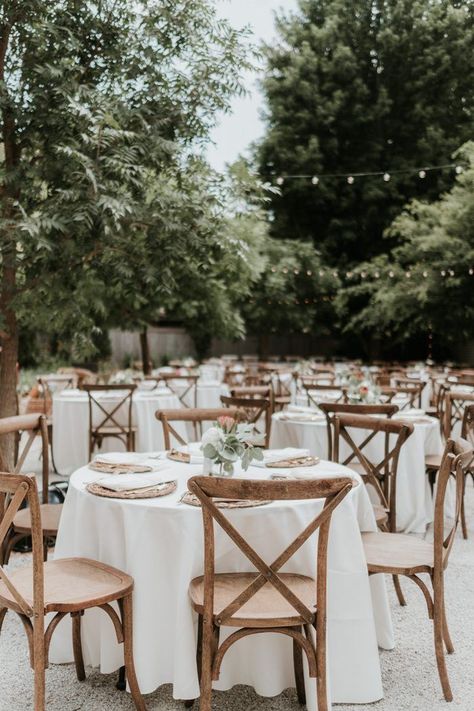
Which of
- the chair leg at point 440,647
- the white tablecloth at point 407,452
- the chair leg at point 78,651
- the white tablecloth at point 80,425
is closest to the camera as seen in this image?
the chair leg at point 440,647

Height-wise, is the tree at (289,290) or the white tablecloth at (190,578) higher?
the tree at (289,290)

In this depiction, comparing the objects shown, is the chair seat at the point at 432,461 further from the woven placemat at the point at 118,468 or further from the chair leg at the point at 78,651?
the chair leg at the point at 78,651

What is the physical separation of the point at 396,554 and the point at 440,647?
0.42 meters

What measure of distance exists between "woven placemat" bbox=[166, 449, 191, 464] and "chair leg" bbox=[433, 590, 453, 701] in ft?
4.56

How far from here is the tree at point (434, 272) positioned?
15242 mm

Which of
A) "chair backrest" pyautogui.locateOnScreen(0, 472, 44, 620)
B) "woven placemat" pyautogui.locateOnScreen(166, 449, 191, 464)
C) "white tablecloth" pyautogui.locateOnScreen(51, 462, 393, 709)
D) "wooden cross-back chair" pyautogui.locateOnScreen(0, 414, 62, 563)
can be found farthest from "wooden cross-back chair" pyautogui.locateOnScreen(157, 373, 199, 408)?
"chair backrest" pyautogui.locateOnScreen(0, 472, 44, 620)

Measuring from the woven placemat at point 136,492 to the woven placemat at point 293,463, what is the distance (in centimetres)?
62

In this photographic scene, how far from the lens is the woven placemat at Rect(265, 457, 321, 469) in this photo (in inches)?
134

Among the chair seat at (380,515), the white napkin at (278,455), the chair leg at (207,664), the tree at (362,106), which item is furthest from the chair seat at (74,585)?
the tree at (362,106)

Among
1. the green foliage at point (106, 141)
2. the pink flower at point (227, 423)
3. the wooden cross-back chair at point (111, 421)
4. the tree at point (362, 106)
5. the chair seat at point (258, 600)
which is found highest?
the tree at point (362, 106)

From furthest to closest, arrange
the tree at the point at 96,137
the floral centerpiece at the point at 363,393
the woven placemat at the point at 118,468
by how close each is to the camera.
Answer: the floral centerpiece at the point at 363,393
the tree at the point at 96,137
the woven placemat at the point at 118,468

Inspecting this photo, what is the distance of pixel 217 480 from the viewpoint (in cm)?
Result: 229

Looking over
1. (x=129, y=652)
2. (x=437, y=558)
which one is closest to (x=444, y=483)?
(x=437, y=558)

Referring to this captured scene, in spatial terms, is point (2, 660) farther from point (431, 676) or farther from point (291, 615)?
point (431, 676)
